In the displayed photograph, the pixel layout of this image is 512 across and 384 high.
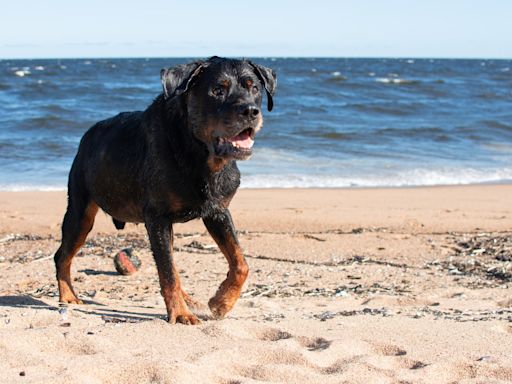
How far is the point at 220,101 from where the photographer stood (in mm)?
5078

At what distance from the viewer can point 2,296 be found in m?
6.34

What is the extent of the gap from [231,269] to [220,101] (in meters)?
1.23

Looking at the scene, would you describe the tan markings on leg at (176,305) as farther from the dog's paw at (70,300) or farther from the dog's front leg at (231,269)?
the dog's paw at (70,300)

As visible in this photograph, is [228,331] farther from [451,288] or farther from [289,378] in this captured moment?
[451,288]

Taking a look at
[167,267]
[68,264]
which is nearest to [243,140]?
[167,267]

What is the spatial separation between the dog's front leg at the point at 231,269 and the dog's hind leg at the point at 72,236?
1188 millimetres

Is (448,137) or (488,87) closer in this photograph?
(448,137)

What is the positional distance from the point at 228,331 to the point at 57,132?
16.0m

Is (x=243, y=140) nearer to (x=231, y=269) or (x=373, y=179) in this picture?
(x=231, y=269)

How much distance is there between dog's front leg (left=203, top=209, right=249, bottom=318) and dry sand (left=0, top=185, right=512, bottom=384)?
123mm

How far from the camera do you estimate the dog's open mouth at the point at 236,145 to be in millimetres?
5062

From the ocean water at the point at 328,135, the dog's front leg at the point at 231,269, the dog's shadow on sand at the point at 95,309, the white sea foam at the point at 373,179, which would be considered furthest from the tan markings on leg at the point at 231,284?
the ocean water at the point at 328,135

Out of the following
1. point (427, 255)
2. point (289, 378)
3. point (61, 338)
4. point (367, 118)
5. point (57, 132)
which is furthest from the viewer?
point (367, 118)

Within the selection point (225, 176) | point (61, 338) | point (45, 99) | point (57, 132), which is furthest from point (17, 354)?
point (45, 99)
